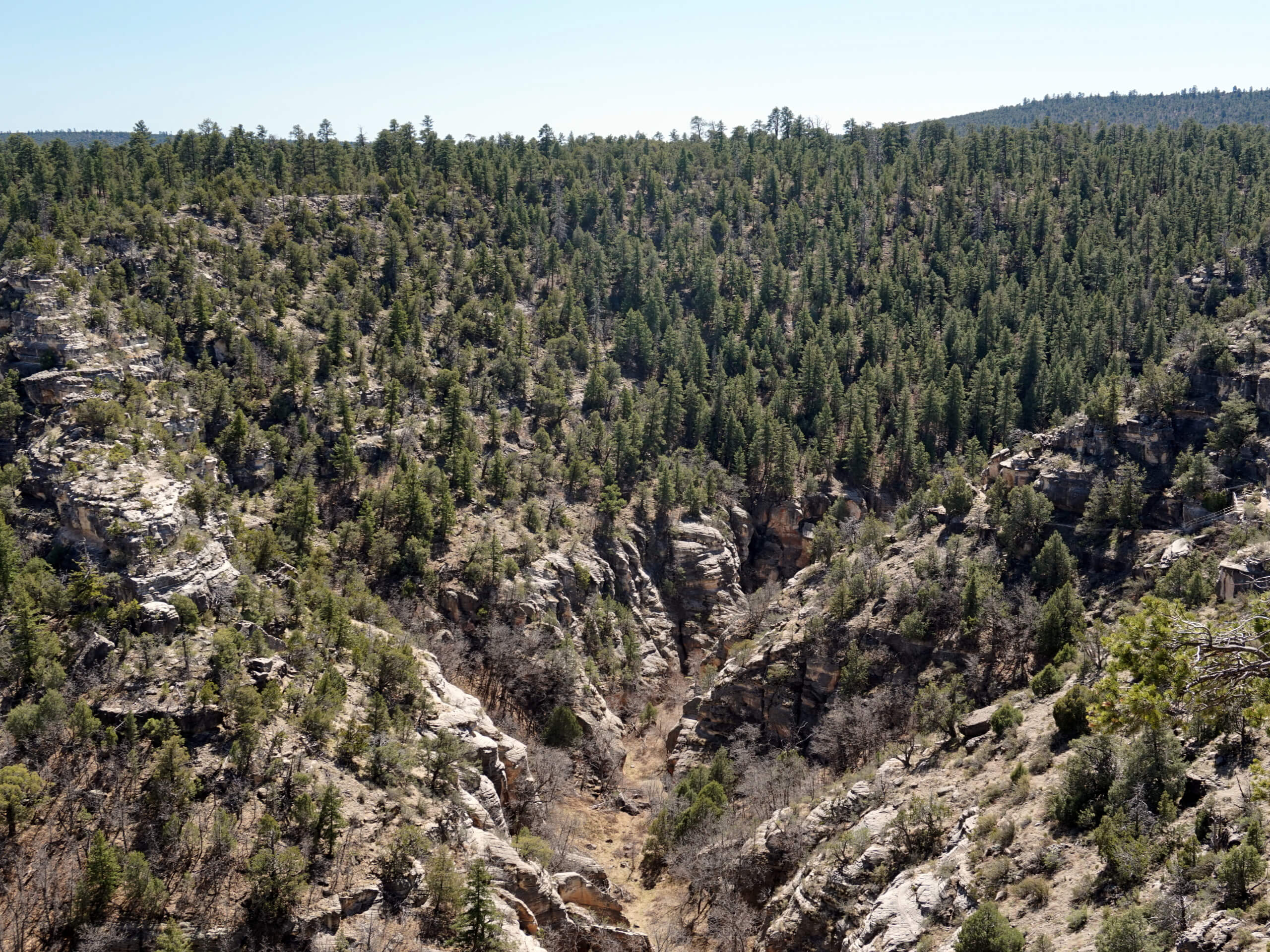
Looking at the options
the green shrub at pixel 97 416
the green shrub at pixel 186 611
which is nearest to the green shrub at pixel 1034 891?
the green shrub at pixel 186 611

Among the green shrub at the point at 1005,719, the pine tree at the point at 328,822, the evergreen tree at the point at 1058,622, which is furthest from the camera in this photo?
the evergreen tree at the point at 1058,622

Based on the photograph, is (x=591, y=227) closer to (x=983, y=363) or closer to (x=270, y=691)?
(x=983, y=363)

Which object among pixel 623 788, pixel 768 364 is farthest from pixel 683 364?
pixel 623 788

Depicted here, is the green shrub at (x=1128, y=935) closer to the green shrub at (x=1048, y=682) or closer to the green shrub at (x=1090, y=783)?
the green shrub at (x=1090, y=783)

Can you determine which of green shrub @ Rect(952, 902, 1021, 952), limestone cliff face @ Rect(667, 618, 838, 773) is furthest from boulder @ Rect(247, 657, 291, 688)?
green shrub @ Rect(952, 902, 1021, 952)

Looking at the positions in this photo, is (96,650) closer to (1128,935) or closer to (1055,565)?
(1128,935)

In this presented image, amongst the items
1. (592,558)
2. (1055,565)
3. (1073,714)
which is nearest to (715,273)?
(592,558)
